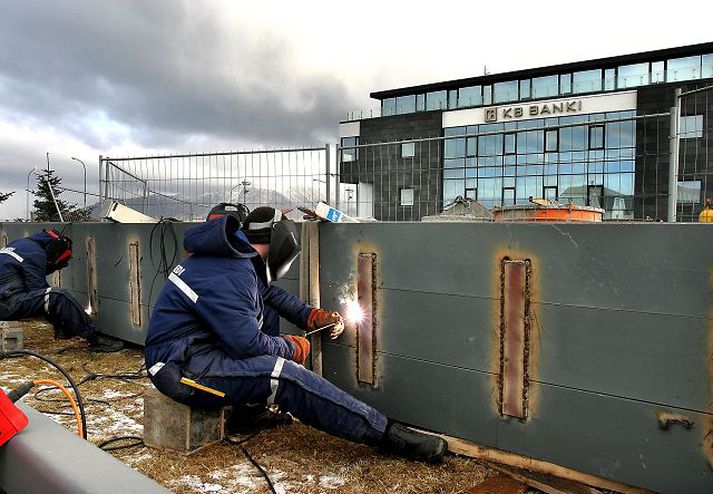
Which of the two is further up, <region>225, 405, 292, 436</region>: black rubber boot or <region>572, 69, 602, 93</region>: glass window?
<region>572, 69, 602, 93</region>: glass window

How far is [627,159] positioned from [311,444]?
316 cm

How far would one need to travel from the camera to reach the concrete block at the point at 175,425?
322cm

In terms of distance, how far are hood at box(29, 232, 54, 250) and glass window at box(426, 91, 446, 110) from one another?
28912mm

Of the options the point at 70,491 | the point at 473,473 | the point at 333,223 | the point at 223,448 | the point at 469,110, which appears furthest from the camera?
the point at 469,110

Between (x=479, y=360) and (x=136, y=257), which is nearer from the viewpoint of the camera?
(x=479, y=360)

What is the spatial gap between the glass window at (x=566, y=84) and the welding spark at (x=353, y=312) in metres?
29.2

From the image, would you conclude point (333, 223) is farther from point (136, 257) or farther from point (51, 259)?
point (51, 259)

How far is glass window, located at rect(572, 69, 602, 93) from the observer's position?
27.9 m

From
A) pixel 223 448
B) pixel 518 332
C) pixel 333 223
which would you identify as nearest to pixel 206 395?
pixel 223 448

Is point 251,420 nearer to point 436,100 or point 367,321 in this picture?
point 367,321

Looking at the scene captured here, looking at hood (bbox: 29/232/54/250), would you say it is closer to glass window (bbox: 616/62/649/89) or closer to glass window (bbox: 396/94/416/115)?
glass window (bbox: 396/94/416/115)

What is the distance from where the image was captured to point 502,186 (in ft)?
13.9

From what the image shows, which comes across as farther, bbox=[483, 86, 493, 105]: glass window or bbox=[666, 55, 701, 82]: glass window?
bbox=[483, 86, 493, 105]: glass window

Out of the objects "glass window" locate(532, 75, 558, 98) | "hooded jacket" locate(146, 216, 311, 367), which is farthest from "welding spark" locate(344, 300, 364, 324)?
"glass window" locate(532, 75, 558, 98)
